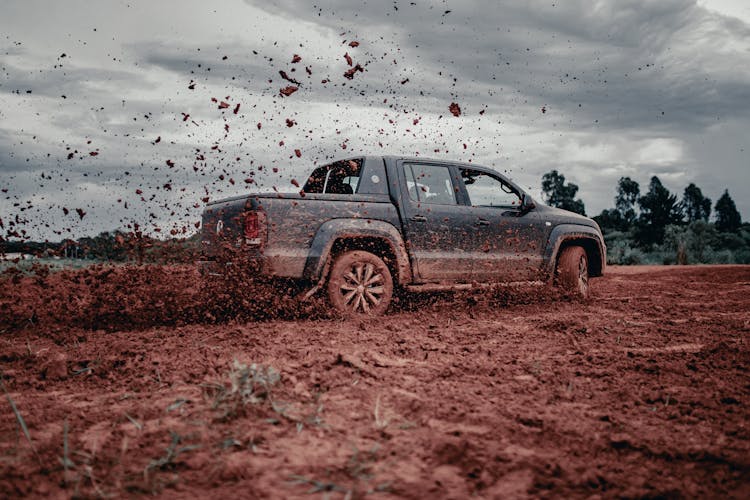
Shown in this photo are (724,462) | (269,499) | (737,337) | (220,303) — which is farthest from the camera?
(220,303)

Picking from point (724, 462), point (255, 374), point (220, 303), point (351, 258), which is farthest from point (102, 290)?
point (724, 462)

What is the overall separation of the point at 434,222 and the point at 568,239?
8.80 feet

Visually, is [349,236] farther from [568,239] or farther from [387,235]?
[568,239]

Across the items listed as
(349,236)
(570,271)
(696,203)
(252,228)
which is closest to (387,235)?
(349,236)

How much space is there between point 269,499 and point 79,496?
0.76 meters

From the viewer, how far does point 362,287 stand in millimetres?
6609

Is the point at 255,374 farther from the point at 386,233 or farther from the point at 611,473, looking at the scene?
the point at 386,233

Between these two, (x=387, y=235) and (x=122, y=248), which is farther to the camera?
(x=122, y=248)

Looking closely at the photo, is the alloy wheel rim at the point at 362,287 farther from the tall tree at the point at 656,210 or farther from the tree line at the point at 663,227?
the tall tree at the point at 656,210

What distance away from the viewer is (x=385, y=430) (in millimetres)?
2840

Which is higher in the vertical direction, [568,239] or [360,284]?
[568,239]

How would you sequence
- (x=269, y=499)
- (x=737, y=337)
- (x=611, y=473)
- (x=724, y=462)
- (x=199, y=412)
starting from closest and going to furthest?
(x=269, y=499), (x=611, y=473), (x=724, y=462), (x=199, y=412), (x=737, y=337)

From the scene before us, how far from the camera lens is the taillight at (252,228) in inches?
231

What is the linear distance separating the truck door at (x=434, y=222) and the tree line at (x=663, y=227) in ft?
58.0
